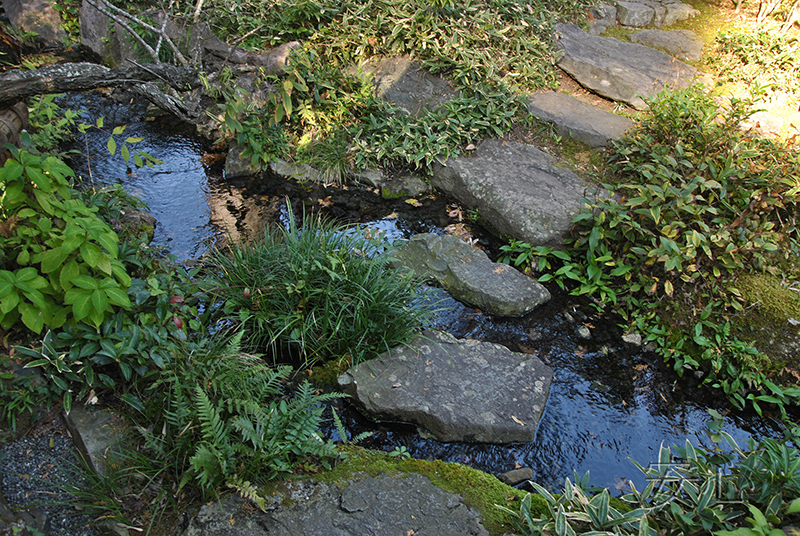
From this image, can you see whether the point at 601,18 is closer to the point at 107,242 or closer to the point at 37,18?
the point at 107,242

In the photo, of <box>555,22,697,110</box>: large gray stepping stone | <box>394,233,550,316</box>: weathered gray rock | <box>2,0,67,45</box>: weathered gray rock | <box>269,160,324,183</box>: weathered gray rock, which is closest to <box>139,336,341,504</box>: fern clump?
<box>394,233,550,316</box>: weathered gray rock

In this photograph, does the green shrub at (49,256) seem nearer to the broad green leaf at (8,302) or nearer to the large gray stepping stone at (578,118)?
the broad green leaf at (8,302)

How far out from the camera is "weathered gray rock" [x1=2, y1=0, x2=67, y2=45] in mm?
8922

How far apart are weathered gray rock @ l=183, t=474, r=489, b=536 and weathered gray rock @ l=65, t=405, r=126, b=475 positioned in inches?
24.9

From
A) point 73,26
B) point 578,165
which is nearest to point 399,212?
point 578,165

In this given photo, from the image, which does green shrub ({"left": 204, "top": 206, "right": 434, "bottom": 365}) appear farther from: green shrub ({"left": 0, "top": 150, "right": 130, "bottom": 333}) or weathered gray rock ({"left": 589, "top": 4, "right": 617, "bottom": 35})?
weathered gray rock ({"left": 589, "top": 4, "right": 617, "bottom": 35})

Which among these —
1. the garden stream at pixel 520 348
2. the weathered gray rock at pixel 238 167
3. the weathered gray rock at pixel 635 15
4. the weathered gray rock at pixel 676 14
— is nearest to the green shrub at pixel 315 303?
the garden stream at pixel 520 348

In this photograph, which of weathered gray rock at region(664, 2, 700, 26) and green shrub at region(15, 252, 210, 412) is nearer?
green shrub at region(15, 252, 210, 412)

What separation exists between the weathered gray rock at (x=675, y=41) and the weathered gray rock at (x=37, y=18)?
11.0 meters

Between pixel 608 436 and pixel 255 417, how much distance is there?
2491 millimetres

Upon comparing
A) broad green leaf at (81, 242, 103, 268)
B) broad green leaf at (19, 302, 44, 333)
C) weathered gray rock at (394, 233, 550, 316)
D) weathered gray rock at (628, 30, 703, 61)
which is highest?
weathered gray rock at (628, 30, 703, 61)

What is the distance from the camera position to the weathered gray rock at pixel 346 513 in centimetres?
225

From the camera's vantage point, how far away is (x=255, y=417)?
264 cm

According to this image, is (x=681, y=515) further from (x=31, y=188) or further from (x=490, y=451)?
(x=31, y=188)
